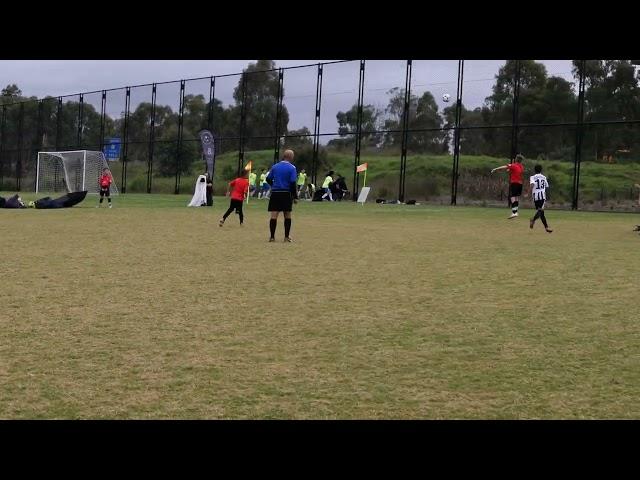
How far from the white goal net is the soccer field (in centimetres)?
3624

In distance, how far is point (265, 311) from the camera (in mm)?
6938

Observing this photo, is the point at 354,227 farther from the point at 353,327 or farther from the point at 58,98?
the point at 58,98

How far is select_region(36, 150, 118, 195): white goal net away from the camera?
Result: 47.3 m

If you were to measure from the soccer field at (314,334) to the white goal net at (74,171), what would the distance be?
119 ft

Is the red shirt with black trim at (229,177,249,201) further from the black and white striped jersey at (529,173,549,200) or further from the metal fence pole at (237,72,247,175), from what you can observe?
the metal fence pole at (237,72,247,175)

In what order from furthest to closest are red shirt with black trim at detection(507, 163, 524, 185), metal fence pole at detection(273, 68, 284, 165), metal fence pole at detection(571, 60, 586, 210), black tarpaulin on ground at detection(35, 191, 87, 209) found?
metal fence pole at detection(273, 68, 284, 165)
metal fence pole at detection(571, 60, 586, 210)
black tarpaulin on ground at detection(35, 191, 87, 209)
red shirt with black trim at detection(507, 163, 524, 185)

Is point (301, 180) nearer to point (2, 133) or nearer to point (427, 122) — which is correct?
point (427, 122)

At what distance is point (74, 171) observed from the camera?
162 feet

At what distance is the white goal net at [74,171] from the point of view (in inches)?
1864

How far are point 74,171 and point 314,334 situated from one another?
46799mm

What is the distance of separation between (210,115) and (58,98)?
19262mm

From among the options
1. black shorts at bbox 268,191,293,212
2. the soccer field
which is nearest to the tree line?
black shorts at bbox 268,191,293,212
